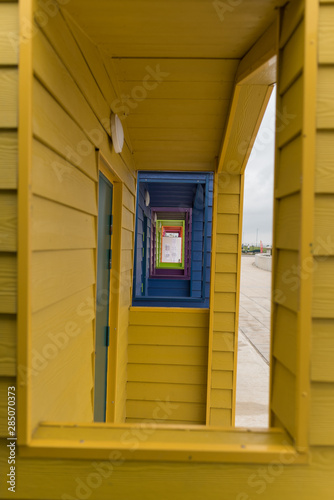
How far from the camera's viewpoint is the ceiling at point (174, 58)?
126cm

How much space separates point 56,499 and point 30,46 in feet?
4.14

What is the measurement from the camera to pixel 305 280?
3.18 feet

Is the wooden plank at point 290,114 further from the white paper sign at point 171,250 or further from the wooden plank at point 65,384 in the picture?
the white paper sign at point 171,250

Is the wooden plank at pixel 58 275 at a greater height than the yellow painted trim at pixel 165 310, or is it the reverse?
the wooden plank at pixel 58 275

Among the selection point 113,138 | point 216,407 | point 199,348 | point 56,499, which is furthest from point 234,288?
point 56,499

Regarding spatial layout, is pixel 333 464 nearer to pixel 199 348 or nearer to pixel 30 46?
pixel 30 46

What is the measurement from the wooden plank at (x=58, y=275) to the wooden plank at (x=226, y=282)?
1855mm

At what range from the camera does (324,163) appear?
98 cm

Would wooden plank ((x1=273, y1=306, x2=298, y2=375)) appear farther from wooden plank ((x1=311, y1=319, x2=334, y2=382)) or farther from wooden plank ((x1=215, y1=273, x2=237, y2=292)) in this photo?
wooden plank ((x1=215, y1=273, x2=237, y2=292))

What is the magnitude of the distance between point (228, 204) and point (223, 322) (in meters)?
1.13

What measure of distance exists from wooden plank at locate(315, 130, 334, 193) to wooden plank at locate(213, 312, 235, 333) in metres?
2.35

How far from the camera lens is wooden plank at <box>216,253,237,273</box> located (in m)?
3.22

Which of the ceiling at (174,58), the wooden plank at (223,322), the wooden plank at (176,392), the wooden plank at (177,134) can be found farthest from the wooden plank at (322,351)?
the wooden plank at (176,392)
